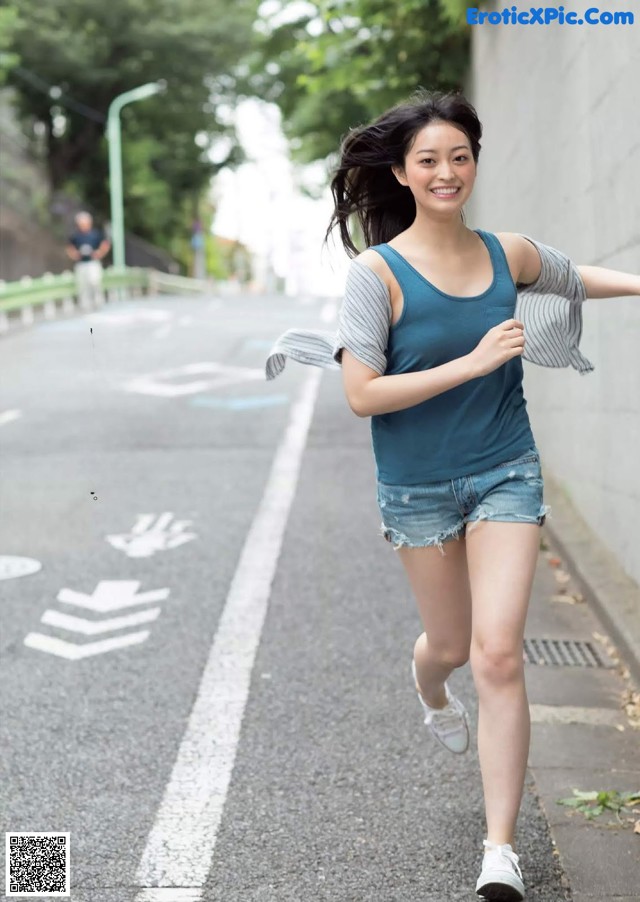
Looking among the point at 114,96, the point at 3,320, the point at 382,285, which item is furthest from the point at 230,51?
the point at 382,285

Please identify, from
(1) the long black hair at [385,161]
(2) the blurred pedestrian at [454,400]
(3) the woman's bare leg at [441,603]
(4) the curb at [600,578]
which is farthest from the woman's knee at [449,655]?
(4) the curb at [600,578]

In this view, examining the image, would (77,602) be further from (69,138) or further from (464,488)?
(69,138)

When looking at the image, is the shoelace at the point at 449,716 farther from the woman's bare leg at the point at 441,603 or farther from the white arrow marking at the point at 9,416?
the white arrow marking at the point at 9,416

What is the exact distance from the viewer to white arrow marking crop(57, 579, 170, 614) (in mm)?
6539

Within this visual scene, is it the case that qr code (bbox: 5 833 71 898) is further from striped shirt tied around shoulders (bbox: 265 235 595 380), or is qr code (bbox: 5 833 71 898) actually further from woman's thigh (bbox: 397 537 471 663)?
striped shirt tied around shoulders (bbox: 265 235 595 380)

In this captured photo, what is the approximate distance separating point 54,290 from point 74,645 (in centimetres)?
2675

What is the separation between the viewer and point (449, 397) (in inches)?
142

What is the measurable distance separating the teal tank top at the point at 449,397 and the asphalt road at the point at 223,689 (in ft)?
3.44

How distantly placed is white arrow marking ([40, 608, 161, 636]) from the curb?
6.50 feet

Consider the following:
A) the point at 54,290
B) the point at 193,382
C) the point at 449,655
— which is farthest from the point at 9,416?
the point at 54,290

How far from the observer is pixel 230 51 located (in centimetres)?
4747

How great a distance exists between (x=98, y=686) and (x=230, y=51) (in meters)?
44.5

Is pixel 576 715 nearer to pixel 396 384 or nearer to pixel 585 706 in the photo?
pixel 585 706

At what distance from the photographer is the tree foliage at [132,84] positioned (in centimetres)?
4431
